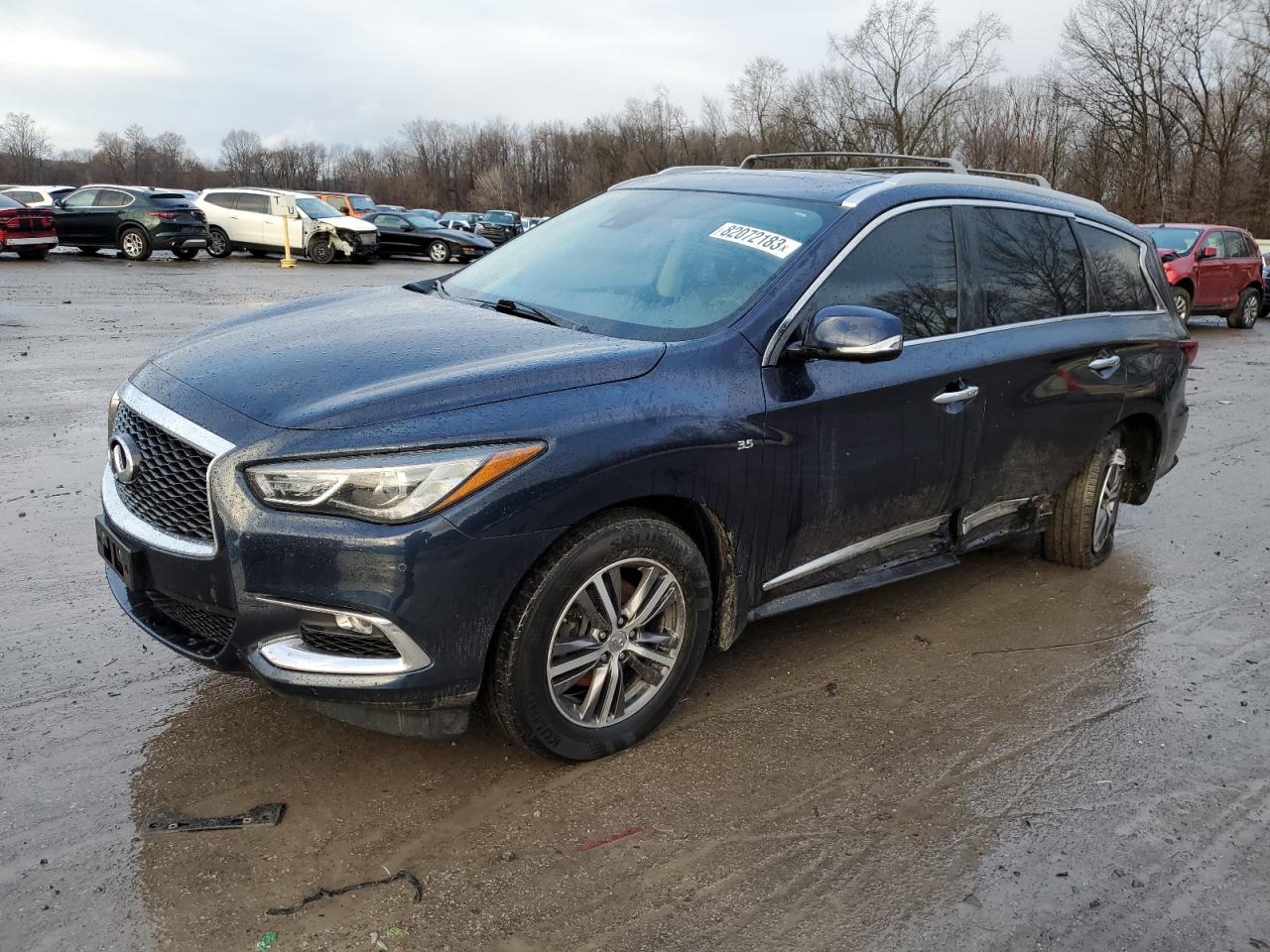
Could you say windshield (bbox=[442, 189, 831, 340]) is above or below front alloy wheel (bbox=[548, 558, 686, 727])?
above

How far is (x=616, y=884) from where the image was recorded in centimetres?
284

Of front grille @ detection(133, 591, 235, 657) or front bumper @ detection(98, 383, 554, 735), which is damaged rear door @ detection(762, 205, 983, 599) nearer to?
front bumper @ detection(98, 383, 554, 735)

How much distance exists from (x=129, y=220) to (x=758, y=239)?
24.8m

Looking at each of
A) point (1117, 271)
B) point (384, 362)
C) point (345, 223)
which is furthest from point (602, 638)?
point (345, 223)

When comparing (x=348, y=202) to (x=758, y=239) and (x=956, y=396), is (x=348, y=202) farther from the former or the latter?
(x=956, y=396)

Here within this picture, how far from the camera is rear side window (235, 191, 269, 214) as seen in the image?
27.6 m

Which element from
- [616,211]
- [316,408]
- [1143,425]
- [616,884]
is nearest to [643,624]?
[616,884]

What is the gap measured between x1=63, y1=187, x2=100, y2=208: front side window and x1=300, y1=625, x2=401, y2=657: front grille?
26029 mm

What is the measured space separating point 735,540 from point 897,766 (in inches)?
35.3

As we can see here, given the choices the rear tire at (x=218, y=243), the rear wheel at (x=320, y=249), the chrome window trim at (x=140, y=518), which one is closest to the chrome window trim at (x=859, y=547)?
the chrome window trim at (x=140, y=518)

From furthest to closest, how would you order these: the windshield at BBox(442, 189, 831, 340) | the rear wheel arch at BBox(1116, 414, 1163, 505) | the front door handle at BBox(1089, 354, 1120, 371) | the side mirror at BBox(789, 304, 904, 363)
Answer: the rear wheel arch at BBox(1116, 414, 1163, 505), the front door handle at BBox(1089, 354, 1120, 371), the windshield at BBox(442, 189, 831, 340), the side mirror at BBox(789, 304, 904, 363)

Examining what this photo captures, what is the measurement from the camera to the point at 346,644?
2889 mm

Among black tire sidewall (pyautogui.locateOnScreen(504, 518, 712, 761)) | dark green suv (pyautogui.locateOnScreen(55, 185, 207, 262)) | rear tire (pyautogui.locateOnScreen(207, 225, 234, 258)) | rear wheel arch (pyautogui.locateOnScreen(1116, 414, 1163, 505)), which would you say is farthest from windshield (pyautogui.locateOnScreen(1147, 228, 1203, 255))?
rear tire (pyautogui.locateOnScreen(207, 225, 234, 258))

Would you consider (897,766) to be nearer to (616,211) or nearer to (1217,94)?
(616,211)
